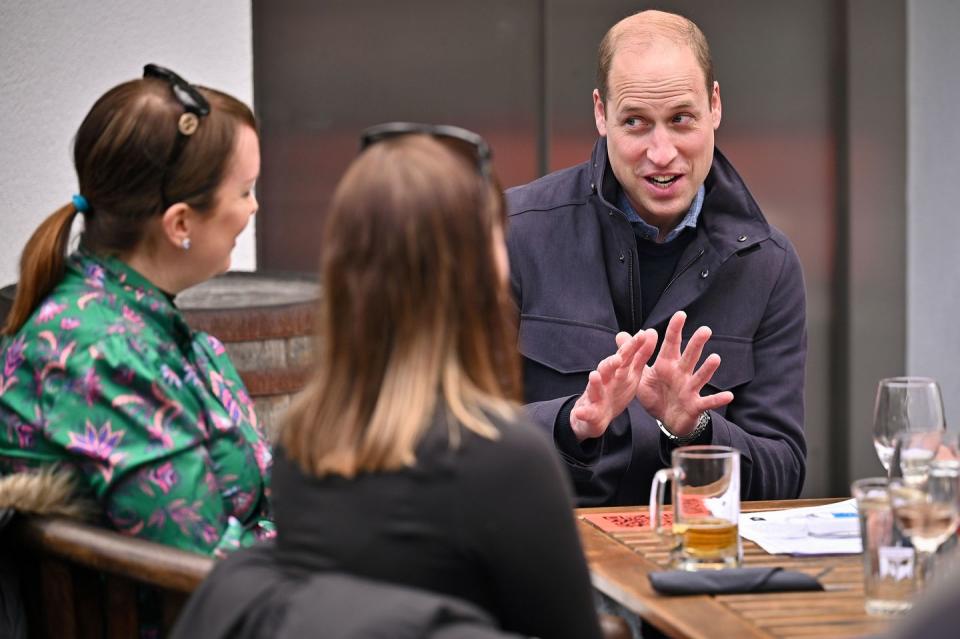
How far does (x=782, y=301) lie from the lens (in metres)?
2.82

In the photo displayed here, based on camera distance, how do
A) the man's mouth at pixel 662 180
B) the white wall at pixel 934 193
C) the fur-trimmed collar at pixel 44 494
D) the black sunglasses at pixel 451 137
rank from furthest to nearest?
the white wall at pixel 934 193, the man's mouth at pixel 662 180, the fur-trimmed collar at pixel 44 494, the black sunglasses at pixel 451 137

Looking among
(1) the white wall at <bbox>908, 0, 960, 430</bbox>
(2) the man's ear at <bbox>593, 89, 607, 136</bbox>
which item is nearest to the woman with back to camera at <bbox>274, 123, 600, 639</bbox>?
(2) the man's ear at <bbox>593, 89, 607, 136</bbox>

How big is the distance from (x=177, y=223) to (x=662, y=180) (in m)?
1.08

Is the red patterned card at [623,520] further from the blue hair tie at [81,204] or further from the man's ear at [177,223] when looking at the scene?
the blue hair tie at [81,204]

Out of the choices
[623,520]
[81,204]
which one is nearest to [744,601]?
[623,520]

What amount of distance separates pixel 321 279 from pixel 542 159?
10.1 ft

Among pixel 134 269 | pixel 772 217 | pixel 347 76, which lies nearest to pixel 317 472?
pixel 134 269

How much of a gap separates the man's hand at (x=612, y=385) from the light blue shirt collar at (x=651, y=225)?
0.51 meters

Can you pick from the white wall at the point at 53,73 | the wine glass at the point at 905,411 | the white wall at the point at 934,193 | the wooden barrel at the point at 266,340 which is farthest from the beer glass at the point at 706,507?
the white wall at the point at 934,193

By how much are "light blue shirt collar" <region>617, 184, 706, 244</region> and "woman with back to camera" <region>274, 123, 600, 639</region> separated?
1.36 metres

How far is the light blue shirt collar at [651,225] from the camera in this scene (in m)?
2.84

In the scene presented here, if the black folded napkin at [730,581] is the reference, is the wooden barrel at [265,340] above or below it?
above

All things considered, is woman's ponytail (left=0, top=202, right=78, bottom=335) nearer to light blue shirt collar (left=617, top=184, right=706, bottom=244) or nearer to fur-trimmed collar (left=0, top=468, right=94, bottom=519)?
fur-trimmed collar (left=0, top=468, right=94, bottom=519)

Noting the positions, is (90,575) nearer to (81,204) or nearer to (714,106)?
(81,204)
